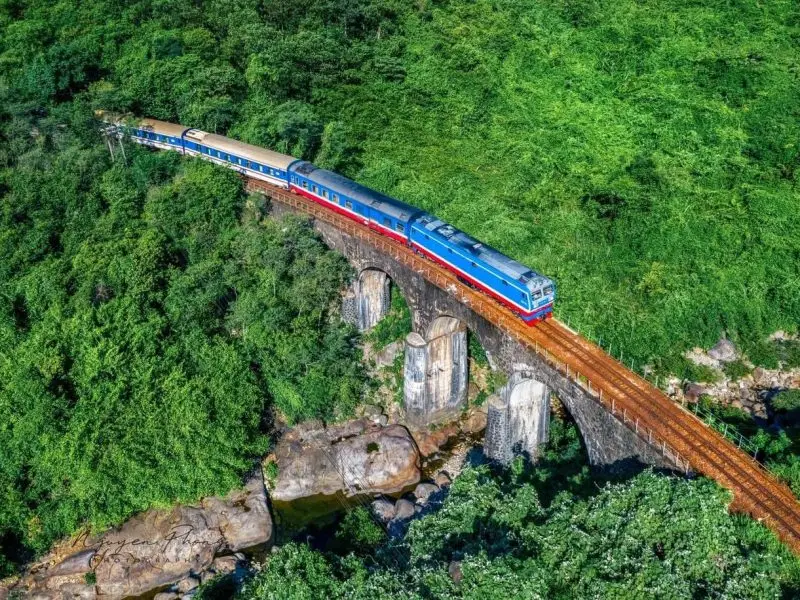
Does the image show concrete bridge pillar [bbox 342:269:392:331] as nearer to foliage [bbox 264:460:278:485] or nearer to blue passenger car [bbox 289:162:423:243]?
blue passenger car [bbox 289:162:423:243]

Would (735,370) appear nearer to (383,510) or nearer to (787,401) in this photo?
(787,401)

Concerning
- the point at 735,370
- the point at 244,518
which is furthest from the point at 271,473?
the point at 735,370

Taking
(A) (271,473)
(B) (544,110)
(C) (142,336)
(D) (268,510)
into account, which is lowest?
(D) (268,510)

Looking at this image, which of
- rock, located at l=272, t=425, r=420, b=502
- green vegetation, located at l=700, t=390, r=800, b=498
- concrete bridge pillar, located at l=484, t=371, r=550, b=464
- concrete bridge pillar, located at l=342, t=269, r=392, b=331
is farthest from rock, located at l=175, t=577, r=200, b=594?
green vegetation, located at l=700, t=390, r=800, b=498

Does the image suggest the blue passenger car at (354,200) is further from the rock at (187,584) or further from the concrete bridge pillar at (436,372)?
the rock at (187,584)

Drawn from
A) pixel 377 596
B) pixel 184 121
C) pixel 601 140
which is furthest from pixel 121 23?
A: pixel 377 596

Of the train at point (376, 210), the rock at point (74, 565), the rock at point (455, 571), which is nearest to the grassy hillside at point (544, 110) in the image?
the train at point (376, 210)

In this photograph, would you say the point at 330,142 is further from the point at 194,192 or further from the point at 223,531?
the point at 223,531
